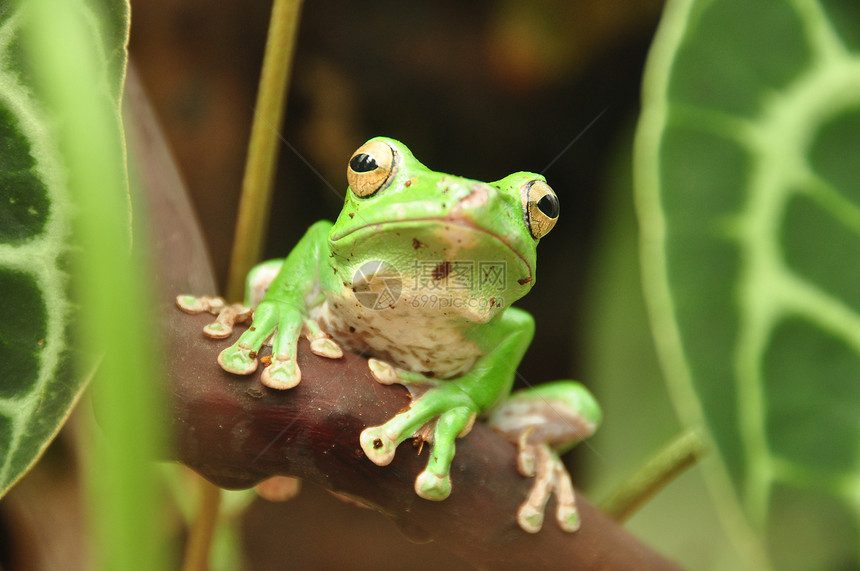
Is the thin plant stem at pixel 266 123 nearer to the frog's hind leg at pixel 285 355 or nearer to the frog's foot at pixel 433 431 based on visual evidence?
the frog's hind leg at pixel 285 355

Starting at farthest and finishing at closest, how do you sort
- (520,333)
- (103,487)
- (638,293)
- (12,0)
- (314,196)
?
1. (638,293)
2. (314,196)
3. (520,333)
4. (12,0)
5. (103,487)

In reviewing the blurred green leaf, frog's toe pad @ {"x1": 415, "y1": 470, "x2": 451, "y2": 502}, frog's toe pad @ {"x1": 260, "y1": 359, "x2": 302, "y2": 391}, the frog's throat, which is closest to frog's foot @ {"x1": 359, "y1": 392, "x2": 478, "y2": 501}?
frog's toe pad @ {"x1": 415, "y1": 470, "x2": 451, "y2": 502}

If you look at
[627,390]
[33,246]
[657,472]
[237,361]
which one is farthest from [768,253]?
[627,390]

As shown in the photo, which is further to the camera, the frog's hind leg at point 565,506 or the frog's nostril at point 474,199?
the frog's hind leg at point 565,506

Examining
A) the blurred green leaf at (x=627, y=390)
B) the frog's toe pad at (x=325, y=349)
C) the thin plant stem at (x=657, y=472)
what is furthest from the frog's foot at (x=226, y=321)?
the blurred green leaf at (x=627, y=390)

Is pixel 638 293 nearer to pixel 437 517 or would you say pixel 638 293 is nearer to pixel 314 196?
pixel 314 196

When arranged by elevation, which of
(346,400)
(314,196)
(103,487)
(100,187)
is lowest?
(314,196)

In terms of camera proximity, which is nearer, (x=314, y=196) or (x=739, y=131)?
(x=739, y=131)

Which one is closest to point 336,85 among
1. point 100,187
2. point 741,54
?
point 741,54
